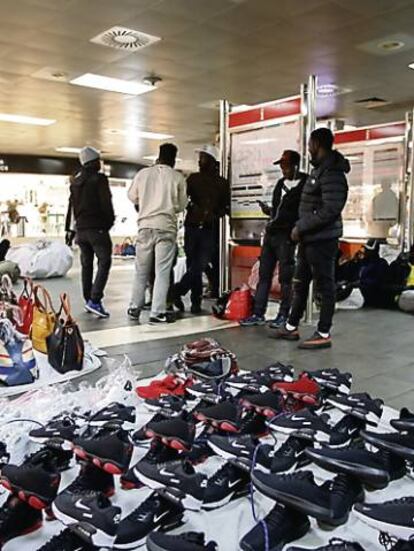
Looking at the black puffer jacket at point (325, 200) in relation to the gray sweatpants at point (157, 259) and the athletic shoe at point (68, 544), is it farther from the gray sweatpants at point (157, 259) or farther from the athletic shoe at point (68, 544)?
the athletic shoe at point (68, 544)

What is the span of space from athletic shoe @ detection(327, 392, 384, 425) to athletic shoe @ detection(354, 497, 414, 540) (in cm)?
60

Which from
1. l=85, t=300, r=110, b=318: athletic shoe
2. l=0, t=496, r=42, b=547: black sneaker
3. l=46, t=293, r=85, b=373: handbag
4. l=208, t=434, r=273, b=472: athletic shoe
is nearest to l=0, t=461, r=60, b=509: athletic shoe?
l=0, t=496, r=42, b=547: black sneaker

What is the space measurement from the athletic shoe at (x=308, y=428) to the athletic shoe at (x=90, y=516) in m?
0.68

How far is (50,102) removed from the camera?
8.50 metres

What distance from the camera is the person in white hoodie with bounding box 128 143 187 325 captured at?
15.3ft

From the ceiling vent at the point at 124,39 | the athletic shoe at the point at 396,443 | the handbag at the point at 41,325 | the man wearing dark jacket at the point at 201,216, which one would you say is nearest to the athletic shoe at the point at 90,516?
the athletic shoe at the point at 396,443

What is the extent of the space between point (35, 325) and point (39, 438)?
165 centimetres

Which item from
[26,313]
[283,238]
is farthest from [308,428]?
[283,238]

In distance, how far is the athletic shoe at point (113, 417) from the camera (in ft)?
6.01

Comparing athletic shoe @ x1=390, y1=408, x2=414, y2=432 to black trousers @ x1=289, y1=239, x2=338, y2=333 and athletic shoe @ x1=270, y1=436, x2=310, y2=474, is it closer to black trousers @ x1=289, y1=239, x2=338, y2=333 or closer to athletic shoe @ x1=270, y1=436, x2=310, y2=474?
athletic shoe @ x1=270, y1=436, x2=310, y2=474

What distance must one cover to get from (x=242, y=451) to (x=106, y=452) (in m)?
0.40

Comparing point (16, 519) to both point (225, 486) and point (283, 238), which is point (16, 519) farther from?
point (283, 238)

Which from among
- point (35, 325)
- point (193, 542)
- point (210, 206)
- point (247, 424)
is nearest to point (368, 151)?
point (210, 206)

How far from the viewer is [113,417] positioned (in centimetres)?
189
